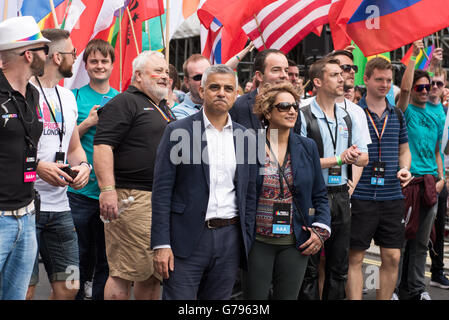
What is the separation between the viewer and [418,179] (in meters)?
6.45

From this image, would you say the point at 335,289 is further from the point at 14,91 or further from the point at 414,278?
the point at 14,91

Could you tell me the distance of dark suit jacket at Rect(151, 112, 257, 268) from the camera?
3.88 m

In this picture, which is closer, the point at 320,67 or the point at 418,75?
the point at 320,67

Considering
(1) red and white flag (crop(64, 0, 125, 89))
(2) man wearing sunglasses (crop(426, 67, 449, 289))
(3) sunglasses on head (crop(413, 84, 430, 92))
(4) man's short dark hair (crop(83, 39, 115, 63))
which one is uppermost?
(1) red and white flag (crop(64, 0, 125, 89))

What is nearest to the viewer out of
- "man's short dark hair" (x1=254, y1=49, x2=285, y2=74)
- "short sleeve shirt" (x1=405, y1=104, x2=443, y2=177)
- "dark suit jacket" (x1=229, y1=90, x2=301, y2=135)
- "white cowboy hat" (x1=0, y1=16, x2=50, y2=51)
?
"white cowboy hat" (x1=0, y1=16, x2=50, y2=51)

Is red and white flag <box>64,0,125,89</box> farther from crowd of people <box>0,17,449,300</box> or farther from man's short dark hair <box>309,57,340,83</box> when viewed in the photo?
man's short dark hair <box>309,57,340,83</box>

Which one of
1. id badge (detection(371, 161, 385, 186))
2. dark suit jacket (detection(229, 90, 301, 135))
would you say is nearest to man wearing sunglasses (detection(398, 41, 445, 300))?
id badge (detection(371, 161, 385, 186))

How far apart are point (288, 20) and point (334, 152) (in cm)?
244

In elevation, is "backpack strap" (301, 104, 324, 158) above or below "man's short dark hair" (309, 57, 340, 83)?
below

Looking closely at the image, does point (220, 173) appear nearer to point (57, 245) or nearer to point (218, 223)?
point (218, 223)

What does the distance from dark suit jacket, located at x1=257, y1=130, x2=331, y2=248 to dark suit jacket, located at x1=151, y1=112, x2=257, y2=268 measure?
1.53 ft

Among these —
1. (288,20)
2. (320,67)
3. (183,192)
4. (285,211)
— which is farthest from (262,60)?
(288,20)

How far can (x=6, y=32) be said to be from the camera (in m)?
3.56

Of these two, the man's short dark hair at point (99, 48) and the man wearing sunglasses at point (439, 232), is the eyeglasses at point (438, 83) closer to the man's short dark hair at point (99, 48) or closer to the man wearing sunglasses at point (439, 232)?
the man wearing sunglasses at point (439, 232)
